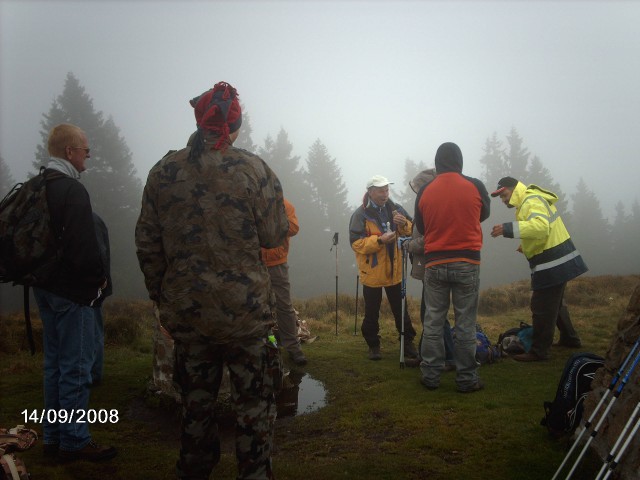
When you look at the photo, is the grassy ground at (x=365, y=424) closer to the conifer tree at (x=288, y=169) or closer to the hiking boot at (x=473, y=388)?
the hiking boot at (x=473, y=388)

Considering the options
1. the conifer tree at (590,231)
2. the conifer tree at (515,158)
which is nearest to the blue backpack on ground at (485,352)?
the conifer tree at (515,158)

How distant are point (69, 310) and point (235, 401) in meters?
1.98

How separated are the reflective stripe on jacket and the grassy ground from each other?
1425mm

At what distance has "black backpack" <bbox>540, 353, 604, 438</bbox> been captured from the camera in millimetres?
3650

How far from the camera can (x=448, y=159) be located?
5.53 meters

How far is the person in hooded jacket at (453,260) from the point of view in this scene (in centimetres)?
529

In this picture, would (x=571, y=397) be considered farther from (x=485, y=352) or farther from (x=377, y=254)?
(x=377, y=254)

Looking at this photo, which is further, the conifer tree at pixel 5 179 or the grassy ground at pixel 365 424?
the conifer tree at pixel 5 179

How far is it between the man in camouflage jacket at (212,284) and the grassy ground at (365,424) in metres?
1.04

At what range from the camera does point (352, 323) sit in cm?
1158

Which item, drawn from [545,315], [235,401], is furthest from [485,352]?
[235,401]

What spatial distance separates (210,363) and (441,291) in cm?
368

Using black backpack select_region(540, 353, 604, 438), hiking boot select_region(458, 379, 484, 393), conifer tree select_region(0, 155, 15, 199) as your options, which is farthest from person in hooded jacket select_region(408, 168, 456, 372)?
conifer tree select_region(0, 155, 15, 199)
